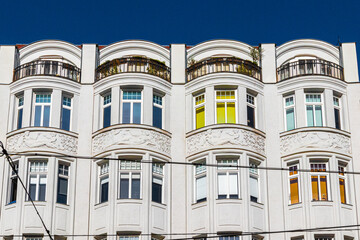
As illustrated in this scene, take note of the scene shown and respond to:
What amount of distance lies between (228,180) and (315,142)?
4.44 meters

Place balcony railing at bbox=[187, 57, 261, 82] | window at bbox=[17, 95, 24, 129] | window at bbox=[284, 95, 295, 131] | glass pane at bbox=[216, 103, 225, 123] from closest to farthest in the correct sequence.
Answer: glass pane at bbox=[216, 103, 225, 123], window at bbox=[284, 95, 295, 131], window at bbox=[17, 95, 24, 129], balcony railing at bbox=[187, 57, 261, 82]

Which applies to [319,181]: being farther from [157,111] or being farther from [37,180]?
[37,180]

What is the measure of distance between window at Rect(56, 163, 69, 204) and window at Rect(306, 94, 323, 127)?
1167 cm

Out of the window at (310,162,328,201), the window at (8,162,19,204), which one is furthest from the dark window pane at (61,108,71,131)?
the window at (310,162,328,201)

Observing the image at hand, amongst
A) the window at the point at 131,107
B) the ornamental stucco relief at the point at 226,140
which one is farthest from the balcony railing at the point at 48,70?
the ornamental stucco relief at the point at 226,140

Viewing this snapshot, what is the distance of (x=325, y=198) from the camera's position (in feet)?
124

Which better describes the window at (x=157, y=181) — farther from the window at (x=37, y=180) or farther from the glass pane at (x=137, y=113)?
the window at (x=37, y=180)

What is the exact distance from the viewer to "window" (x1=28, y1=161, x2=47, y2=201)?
3778 cm

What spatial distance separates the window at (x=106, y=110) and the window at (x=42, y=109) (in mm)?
2654

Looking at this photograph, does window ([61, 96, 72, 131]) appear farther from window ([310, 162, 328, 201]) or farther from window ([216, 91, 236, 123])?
window ([310, 162, 328, 201])

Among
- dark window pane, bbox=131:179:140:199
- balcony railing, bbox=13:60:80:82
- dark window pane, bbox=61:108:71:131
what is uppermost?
balcony railing, bbox=13:60:80:82

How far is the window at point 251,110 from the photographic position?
39875 millimetres

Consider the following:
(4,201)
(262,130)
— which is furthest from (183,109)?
(4,201)

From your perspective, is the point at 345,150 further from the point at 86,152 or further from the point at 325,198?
the point at 86,152
